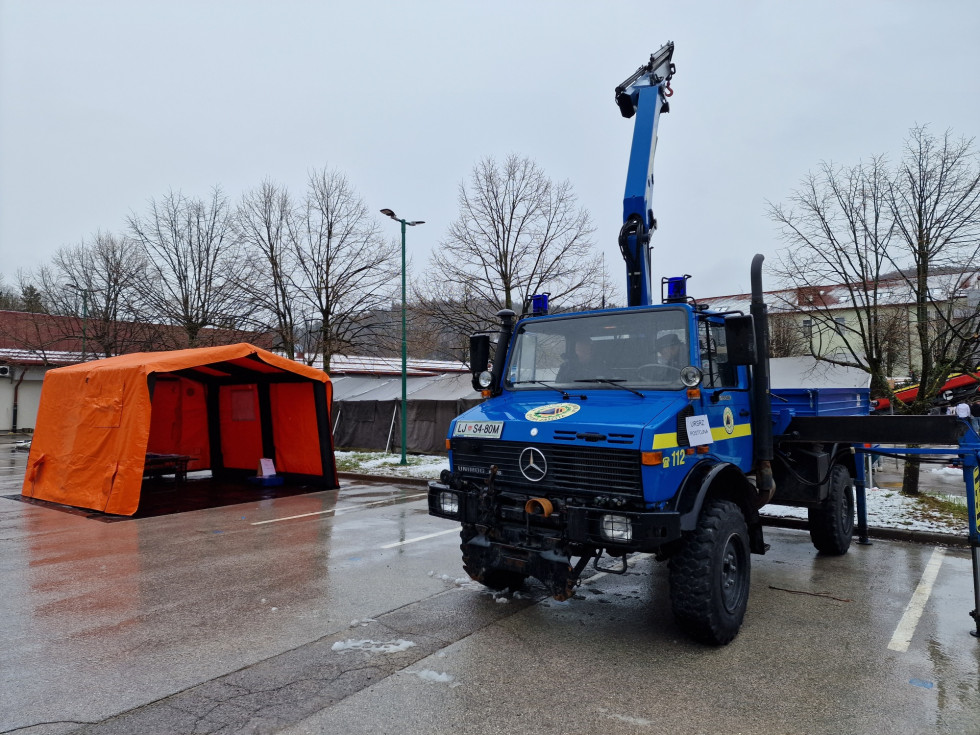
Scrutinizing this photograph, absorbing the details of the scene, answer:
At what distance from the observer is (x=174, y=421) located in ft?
52.4

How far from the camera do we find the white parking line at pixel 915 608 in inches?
187

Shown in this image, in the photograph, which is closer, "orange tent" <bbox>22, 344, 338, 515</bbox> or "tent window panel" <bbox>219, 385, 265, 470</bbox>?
"orange tent" <bbox>22, 344, 338, 515</bbox>

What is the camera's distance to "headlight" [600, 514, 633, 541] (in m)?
4.29

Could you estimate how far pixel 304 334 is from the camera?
21891mm

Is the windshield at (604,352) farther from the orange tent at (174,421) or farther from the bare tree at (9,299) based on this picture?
the bare tree at (9,299)

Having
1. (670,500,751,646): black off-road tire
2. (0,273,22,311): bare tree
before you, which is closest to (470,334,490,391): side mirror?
(670,500,751,646): black off-road tire

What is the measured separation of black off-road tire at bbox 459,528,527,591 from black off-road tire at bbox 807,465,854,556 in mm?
3451

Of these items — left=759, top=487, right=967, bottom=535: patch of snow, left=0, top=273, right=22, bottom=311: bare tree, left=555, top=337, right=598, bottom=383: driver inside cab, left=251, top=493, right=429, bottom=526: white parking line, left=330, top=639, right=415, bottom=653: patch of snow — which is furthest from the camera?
left=0, top=273, right=22, bottom=311: bare tree

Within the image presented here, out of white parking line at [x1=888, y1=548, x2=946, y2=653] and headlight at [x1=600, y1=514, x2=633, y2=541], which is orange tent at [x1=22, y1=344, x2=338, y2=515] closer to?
headlight at [x1=600, y1=514, x2=633, y2=541]

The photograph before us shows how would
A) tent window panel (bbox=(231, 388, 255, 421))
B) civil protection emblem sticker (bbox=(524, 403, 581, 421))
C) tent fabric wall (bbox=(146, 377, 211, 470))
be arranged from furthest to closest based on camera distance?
tent fabric wall (bbox=(146, 377, 211, 470)) < tent window panel (bbox=(231, 388, 255, 421)) < civil protection emblem sticker (bbox=(524, 403, 581, 421))

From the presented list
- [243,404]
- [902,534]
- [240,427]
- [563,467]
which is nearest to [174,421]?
[240,427]

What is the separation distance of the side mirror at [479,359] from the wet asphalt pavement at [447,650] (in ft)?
6.43

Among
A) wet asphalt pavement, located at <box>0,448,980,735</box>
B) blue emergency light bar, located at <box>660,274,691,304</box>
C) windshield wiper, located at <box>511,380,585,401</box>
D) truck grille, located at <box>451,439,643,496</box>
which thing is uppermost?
blue emergency light bar, located at <box>660,274,691,304</box>

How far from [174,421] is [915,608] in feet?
51.1
